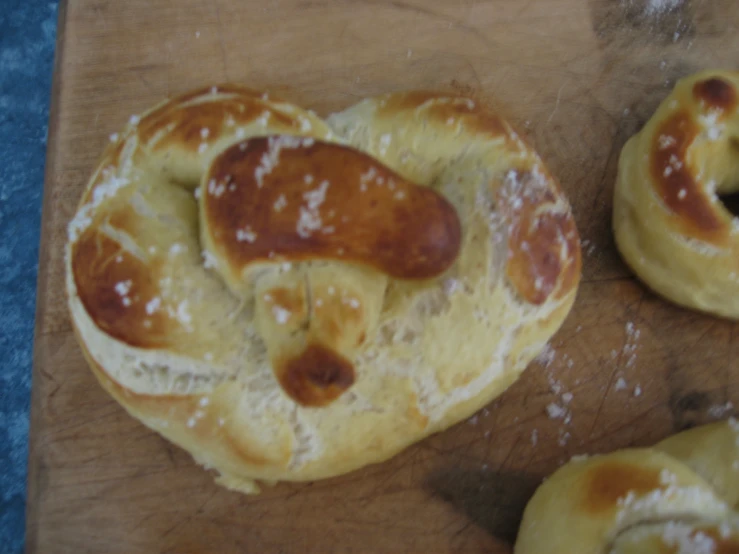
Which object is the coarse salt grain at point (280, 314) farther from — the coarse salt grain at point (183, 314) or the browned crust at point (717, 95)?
the browned crust at point (717, 95)

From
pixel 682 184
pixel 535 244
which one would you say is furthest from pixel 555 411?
pixel 682 184

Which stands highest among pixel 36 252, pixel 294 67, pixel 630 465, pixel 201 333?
pixel 294 67

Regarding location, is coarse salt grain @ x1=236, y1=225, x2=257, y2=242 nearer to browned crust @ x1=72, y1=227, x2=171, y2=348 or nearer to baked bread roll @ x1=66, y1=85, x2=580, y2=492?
baked bread roll @ x1=66, y1=85, x2=580, y2=492

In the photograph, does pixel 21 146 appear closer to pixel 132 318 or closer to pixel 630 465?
pixel 132 318

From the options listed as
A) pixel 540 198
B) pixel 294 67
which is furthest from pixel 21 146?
pixel 540 198

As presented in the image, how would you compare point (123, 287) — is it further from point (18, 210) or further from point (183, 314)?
point (18, 210)

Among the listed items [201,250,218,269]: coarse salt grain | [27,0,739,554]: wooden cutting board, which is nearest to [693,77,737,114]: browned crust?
[27,0,739,554]: wooden cutting board
